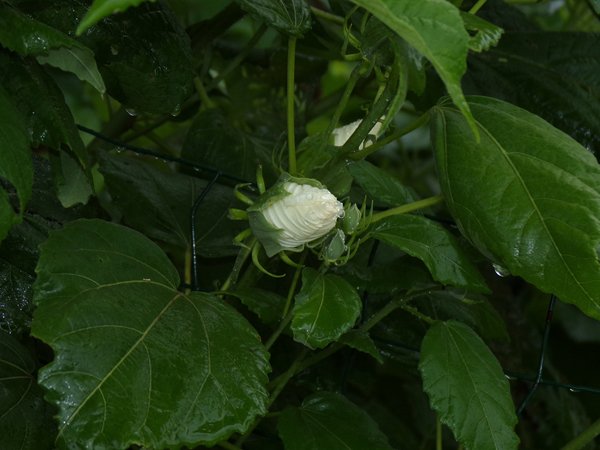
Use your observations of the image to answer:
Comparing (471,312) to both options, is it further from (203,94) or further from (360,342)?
(203,94)

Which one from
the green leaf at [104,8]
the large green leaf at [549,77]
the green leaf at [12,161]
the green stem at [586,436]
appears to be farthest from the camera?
the large green leaf at [549,77]

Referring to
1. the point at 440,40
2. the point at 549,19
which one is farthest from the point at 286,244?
the point at 549,19

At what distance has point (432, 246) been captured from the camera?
0.74 m

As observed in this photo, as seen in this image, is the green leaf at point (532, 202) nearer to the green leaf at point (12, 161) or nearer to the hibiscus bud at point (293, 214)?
the hibiscus bud at point (293, 214)

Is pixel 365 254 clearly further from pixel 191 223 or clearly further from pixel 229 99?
pixel 229 99

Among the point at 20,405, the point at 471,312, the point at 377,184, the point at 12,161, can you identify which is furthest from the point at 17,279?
the point at 471,312

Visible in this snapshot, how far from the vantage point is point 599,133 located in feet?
3.41

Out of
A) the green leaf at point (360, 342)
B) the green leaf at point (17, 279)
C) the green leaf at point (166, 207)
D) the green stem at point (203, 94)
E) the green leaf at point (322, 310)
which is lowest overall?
the green leaf at point (17, 279)

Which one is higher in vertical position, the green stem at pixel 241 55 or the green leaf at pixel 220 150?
the green stem at pixel 241 55

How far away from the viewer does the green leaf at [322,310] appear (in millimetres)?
695

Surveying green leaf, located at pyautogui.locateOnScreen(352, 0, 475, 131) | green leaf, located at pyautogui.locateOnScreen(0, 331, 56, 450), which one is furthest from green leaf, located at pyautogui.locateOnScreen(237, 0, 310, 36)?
green leaf, located at pyautogui.locateOnScreen(0, 331, 56, 450)

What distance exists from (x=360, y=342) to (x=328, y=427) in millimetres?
89

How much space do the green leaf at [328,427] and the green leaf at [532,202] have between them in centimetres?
19

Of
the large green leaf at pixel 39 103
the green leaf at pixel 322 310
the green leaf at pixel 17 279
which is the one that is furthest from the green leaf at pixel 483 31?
the green leaf at pixel 17 279
